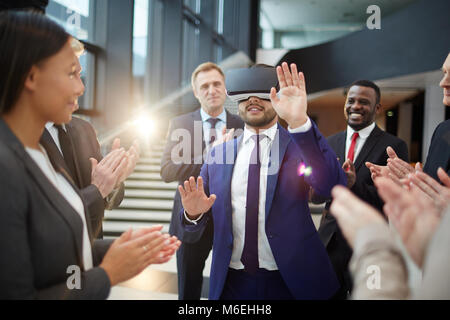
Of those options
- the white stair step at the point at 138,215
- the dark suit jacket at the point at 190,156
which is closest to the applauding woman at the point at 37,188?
the dark suit jacket at the point at 190,156

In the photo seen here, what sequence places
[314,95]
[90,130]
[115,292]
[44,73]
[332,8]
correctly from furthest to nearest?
[332,8]
[314,95]
[115,292]
[90,130]
[44,73]

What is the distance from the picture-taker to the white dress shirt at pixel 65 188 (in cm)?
89

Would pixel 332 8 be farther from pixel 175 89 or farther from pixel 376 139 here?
pixel 376 139

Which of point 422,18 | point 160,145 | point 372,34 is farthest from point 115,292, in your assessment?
point 372,34

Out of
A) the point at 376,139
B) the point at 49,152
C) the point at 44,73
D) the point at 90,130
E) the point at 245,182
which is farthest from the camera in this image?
the point at 376,139

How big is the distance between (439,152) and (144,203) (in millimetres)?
5393

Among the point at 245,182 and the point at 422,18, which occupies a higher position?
the point at 422,18

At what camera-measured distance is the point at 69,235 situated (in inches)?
33.8

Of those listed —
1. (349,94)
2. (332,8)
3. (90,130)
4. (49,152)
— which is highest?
(332,8)

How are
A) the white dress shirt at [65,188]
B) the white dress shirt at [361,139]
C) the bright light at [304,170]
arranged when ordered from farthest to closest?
the white dress shirt at [361,139] < the bright light at [304,170] < the white dress shirt at [65,188]

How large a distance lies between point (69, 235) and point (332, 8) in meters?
13.7

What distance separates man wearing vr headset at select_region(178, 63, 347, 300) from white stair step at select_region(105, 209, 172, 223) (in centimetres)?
439

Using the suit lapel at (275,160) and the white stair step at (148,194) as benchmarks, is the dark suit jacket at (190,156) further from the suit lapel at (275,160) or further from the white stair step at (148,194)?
the white stair step at (148,194)

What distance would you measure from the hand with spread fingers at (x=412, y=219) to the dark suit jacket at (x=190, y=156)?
179 cm
